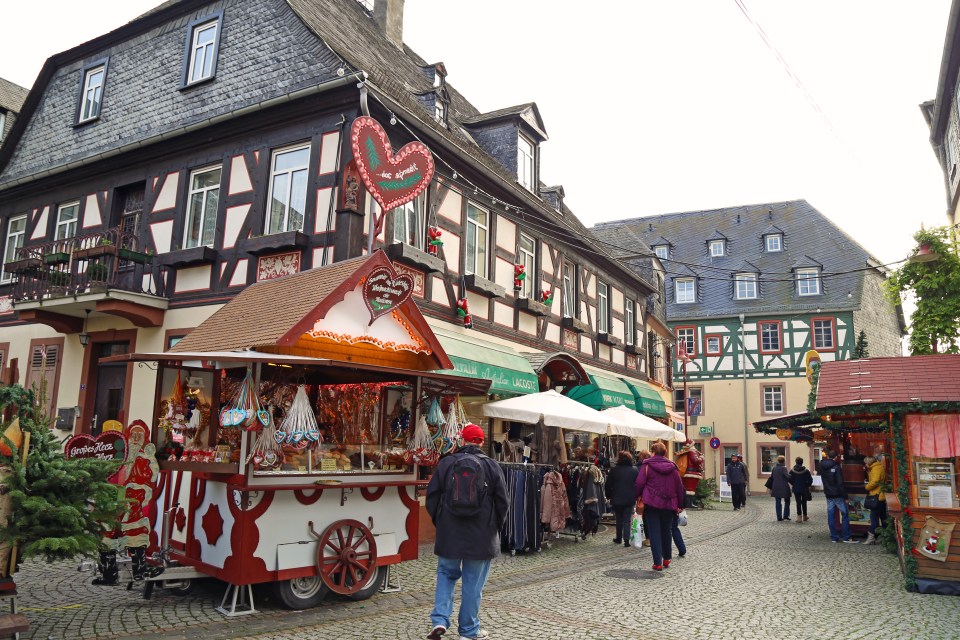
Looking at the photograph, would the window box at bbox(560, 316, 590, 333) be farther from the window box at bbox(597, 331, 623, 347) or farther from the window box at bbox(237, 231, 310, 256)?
the window box at bbox(237, 231, 310, 256)

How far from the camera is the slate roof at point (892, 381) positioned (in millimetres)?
9312

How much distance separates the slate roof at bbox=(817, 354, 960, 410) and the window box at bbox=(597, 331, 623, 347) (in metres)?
9.91

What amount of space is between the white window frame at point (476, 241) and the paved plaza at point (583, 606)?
5682 millimetres

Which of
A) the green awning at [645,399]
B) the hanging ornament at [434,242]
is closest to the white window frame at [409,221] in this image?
the hanging ornament at [434,242]

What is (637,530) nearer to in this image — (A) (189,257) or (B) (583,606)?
(B) (583,606)

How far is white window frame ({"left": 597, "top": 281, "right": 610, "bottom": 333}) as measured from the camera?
69.2 feet

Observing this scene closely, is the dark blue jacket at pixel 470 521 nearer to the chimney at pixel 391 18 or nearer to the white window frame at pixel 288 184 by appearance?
the white window frame at pixel 288 184

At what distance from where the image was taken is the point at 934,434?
9305 millimetres

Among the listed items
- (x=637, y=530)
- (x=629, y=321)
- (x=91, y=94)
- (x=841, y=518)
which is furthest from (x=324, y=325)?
(x=629, y=321)

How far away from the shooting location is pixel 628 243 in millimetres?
28594

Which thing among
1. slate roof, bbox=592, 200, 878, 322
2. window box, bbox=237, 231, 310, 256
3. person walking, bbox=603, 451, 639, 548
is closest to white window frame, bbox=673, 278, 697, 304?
slate roof, bbox=592, 200, 878, 322


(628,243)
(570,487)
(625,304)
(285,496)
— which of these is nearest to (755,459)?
(628,243)

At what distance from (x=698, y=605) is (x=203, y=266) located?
29.8 ft

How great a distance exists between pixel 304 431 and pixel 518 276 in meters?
9.29
